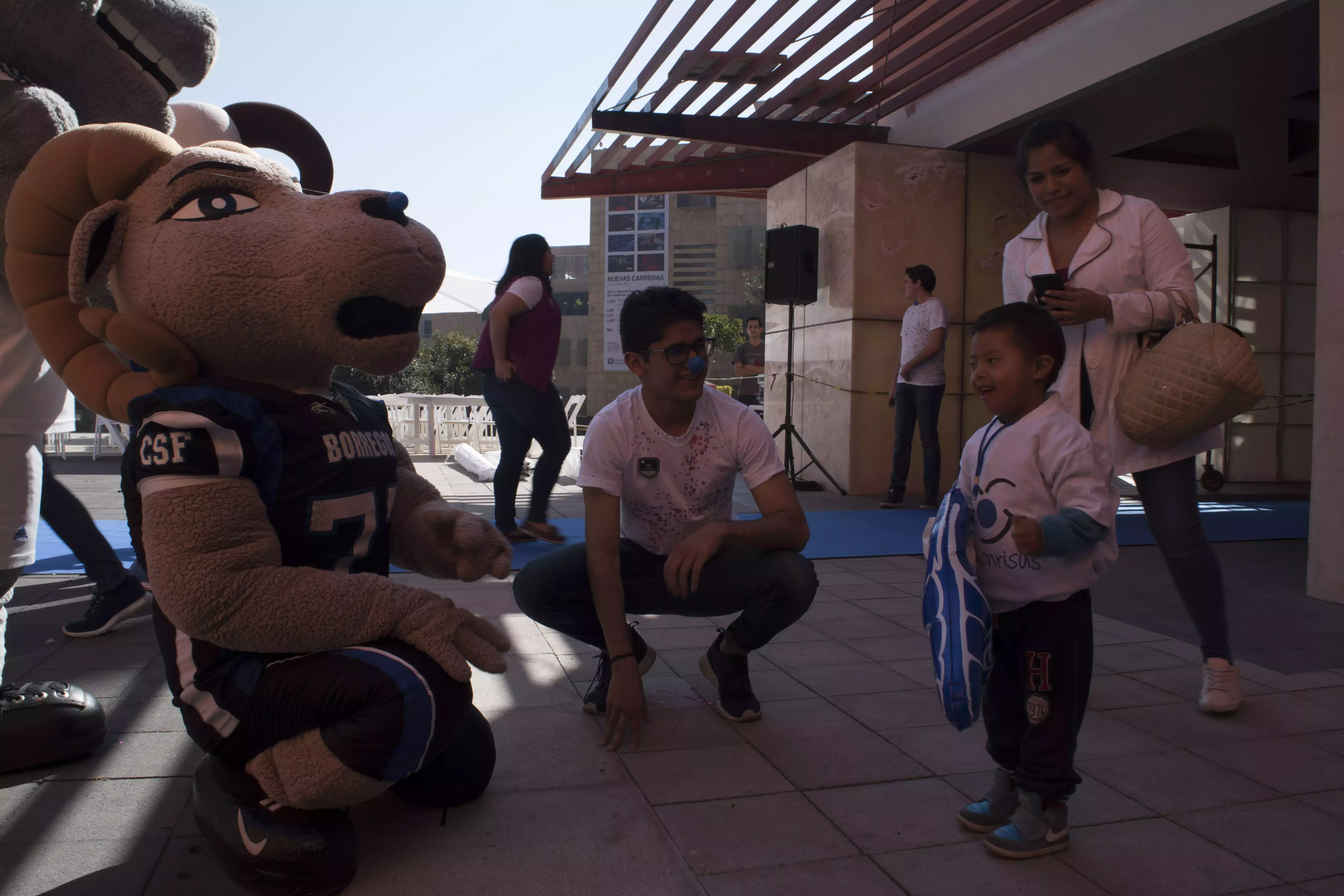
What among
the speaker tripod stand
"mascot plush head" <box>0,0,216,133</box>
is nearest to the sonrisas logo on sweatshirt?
"mascot plush head" <box>0,0,216,133</box>

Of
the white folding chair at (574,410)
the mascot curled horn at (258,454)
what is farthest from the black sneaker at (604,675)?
the white folding chair at (574,410)

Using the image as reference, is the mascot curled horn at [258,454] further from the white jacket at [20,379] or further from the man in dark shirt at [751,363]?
the man in dark shirt at [751,363]

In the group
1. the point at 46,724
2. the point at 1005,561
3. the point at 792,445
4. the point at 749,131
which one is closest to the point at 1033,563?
the point at 1005,561

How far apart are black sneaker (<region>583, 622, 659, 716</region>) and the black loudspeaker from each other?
607 cm

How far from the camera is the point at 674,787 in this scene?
2.34 metres

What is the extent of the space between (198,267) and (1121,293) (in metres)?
2.49

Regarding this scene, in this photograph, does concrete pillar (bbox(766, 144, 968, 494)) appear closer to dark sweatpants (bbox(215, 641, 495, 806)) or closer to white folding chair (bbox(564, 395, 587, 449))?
white folding chair (bbox(564, 395, 587, 449))

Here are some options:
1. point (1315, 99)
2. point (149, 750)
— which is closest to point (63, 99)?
point (149, 750)

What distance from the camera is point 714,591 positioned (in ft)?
9.12

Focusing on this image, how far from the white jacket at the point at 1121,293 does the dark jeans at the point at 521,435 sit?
114 inches

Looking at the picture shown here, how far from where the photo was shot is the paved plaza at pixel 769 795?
1901mm

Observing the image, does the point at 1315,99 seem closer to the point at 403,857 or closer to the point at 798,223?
the point at 798,223

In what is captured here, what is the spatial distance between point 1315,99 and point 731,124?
4702 millimetres

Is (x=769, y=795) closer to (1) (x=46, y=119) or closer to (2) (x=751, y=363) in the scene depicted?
(1) (x=46, y=119)
